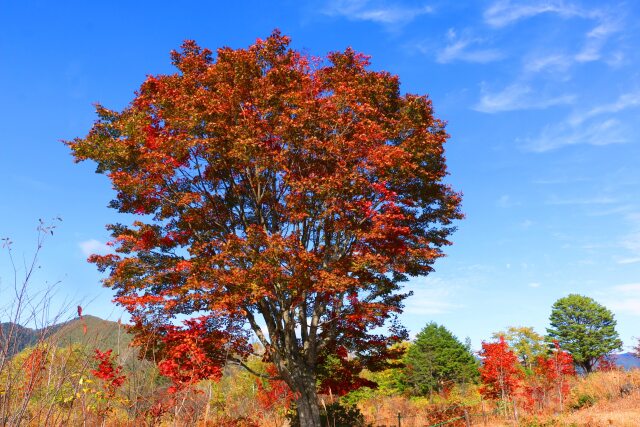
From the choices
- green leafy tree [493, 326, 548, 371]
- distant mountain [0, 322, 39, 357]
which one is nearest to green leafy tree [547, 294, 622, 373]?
green leafy tree [493, 326, 548, 371]

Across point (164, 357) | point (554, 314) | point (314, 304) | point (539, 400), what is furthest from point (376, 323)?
point (554, 314)

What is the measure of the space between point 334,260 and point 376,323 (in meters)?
2.78

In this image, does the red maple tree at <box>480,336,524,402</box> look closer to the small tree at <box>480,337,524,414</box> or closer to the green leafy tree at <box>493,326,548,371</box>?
the small tree at <box>480,337,524,414</box>

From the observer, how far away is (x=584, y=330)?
50.9m

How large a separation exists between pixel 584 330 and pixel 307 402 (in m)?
49.0

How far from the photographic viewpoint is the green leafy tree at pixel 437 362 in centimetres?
4284

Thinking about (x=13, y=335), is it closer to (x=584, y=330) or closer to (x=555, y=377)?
(x=555, y=377)

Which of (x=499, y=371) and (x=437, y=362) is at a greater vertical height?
(x=437, y=362)

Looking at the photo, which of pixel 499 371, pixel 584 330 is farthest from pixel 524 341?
pixel 499 371

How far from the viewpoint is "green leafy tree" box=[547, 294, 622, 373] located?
164ft

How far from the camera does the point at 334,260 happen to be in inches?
491

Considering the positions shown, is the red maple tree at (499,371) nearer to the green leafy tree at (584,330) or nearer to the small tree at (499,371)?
the small tree at (499,371)

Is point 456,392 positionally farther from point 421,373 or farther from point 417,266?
point 417,266

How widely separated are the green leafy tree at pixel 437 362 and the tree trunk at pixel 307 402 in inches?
1185
